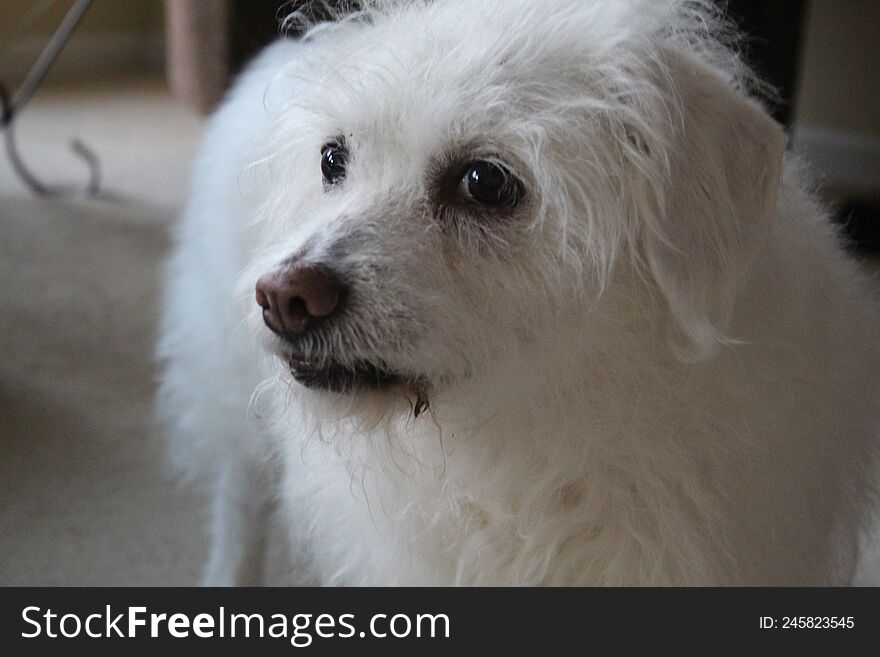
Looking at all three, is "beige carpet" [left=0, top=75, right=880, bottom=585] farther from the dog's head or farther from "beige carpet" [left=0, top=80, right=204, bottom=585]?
the dog's head

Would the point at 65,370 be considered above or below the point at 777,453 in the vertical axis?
above

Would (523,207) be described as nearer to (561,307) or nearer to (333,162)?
(561,307)

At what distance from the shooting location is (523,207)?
1128mm

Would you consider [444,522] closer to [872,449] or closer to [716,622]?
[716,622]

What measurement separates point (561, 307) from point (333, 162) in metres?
0.35

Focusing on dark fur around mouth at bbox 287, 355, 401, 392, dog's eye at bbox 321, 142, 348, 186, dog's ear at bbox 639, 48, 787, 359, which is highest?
dog's eye at bbox 321, 142, 348, 186

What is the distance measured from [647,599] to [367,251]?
51cm

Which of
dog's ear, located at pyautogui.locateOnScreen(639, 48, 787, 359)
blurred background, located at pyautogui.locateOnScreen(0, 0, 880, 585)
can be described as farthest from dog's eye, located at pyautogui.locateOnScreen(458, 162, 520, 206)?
blurred background, located at pyautogui.locateOnScreen(0, 0, 880, 585)

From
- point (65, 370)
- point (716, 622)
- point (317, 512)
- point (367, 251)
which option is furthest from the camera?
point (65, 370)

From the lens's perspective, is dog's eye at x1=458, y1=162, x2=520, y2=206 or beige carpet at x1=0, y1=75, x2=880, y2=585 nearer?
dog's eye at x1=458, y1=162, x2=520, y2=206

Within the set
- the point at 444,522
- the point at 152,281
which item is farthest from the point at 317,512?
the point at 152,281

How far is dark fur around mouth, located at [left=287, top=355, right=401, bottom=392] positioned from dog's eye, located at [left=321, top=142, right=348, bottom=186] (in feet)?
0.85

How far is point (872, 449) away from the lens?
4.54ft

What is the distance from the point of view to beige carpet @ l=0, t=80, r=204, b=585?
166 centimetres
